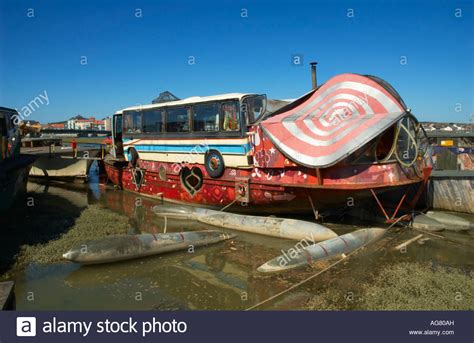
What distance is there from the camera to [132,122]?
16.6m

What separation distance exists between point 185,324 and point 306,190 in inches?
259

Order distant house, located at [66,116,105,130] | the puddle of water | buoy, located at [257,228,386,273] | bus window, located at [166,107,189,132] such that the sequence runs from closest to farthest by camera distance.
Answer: the puddle of water → buoy, located at [257,228,386,273] → bus window, located at [166,107,189,132] → distant house, located at [66,116,105,130]

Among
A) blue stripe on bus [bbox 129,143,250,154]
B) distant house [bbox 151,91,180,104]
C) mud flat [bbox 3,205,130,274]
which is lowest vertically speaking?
mud flat [bbox 3,205,130,274]

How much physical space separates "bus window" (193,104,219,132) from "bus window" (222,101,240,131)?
0.34m

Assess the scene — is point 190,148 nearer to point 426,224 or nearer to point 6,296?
point 426,224

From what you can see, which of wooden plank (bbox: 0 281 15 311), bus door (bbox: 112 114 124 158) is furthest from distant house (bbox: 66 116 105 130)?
wooden plank (bbox: 0 281 15 311)

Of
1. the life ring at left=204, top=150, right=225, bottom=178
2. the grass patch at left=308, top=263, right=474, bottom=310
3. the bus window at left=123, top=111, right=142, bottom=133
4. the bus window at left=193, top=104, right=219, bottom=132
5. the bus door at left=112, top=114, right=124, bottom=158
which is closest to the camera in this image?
the grass patch at left=308, top=263, right=474, bottom=310

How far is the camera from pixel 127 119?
16938mm

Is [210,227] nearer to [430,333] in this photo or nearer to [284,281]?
[284,281]

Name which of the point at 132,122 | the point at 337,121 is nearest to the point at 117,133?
the point at 132,122

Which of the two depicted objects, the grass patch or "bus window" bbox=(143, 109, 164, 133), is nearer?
the grass patch

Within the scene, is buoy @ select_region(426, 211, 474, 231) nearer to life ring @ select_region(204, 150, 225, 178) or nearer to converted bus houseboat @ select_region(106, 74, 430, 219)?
converted bus houseboat @ select_region(106, 74, 430, 219)

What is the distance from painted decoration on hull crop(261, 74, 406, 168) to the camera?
31.0ft

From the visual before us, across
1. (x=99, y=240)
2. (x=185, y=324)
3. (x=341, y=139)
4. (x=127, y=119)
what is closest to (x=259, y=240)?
(x=341, y=139)
